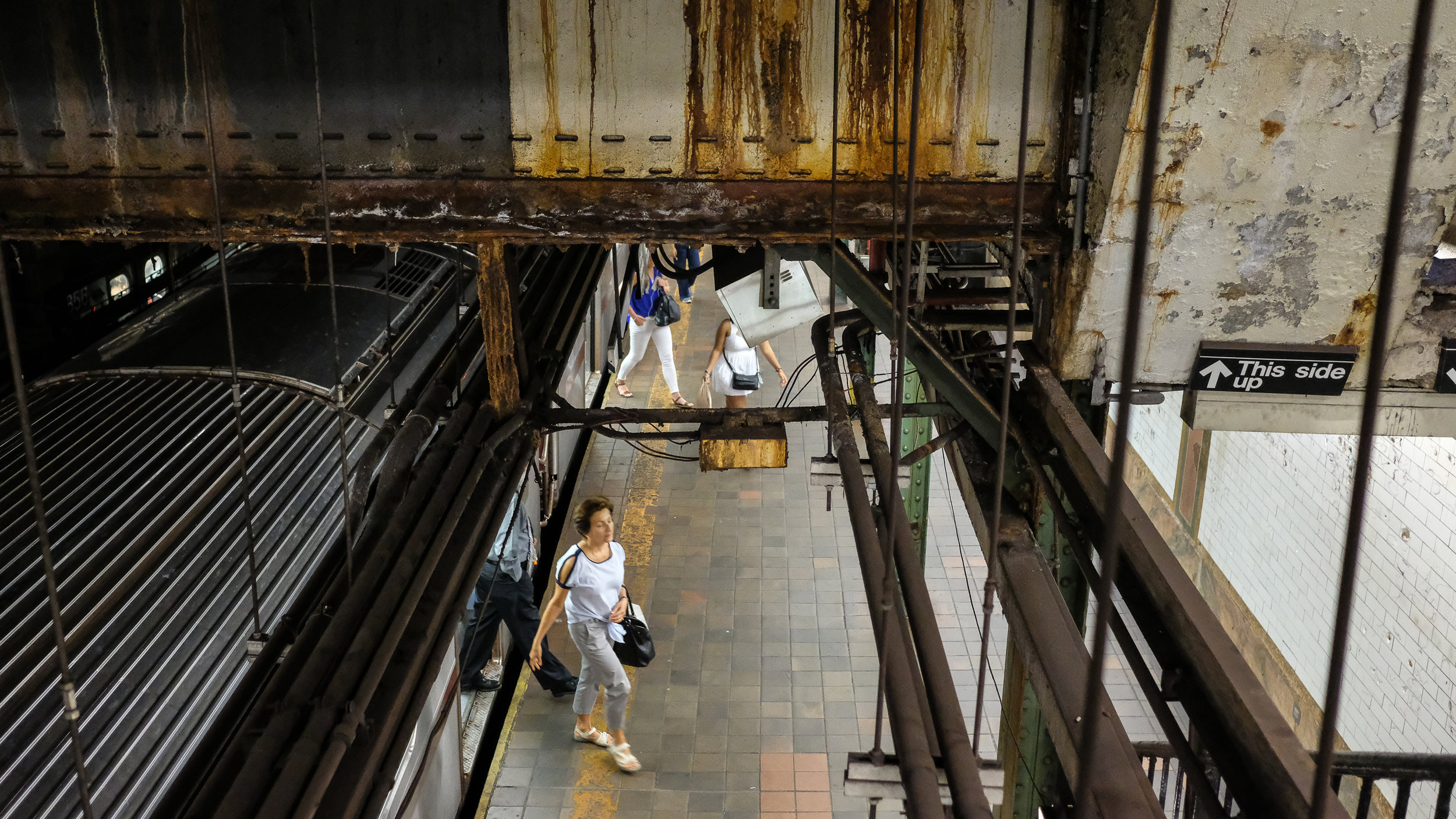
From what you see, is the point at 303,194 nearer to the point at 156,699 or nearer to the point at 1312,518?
the point at 156,699

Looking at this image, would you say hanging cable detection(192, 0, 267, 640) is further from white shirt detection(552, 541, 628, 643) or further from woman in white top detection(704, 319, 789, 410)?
woman in white top detection(704, 319, 789, 410)

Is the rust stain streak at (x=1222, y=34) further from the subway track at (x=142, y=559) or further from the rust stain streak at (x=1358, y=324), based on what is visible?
the subway track at (x=142, y=559)

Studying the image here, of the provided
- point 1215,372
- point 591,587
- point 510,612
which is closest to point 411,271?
point 510,612

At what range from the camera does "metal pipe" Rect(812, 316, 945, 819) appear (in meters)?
1.90

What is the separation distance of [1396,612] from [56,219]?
6.54m

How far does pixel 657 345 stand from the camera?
1124cm

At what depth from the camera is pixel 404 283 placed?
7.41 metres

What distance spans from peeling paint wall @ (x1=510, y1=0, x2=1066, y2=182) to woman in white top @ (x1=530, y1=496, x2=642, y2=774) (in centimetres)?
288

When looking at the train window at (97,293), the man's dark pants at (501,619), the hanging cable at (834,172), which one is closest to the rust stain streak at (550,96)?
the hanging cable at (834,172)

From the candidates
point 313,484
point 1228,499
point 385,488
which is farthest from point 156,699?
point 1228,499

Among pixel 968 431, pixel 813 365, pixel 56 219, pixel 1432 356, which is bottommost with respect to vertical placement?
Result: pixel 813 365

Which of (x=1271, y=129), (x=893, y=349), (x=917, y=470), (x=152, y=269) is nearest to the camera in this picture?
(x=1271, y=129)

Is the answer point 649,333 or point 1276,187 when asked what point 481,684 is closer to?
point 649,333

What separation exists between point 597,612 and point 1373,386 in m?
5.82
